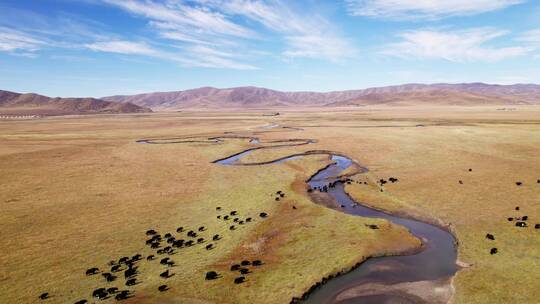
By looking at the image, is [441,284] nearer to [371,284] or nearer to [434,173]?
[371,284]

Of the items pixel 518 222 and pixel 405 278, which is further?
pixel 518 222

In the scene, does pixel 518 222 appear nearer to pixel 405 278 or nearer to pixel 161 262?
pixel 405 278

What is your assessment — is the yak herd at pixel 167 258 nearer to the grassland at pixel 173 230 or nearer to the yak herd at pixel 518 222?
the yak herd at pixel 518 222

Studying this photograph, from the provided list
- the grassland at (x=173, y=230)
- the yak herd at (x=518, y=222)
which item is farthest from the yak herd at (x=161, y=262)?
the yak herd at (x=518, y=222)

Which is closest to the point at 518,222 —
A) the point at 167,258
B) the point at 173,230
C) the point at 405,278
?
the point at 405,278

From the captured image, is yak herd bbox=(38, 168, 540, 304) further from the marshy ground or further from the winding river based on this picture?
the winding river
